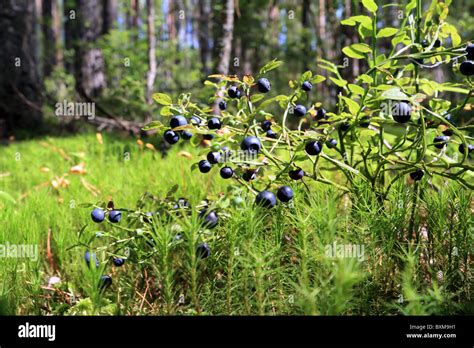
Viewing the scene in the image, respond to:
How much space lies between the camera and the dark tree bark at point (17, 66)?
6441mm

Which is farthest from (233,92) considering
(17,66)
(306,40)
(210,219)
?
(306,40)

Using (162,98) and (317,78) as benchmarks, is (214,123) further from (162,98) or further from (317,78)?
(317,78)

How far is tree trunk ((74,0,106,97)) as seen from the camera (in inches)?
339

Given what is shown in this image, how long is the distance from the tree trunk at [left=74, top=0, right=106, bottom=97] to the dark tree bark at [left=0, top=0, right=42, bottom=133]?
67.5 inches

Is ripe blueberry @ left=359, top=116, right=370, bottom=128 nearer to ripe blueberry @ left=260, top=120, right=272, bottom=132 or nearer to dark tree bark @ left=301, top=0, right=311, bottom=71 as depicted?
ripe blueberry @ left=260, top=120, right=272, bottom=132

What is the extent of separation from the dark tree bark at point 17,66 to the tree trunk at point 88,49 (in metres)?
1.72

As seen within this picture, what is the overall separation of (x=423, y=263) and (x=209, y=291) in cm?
65

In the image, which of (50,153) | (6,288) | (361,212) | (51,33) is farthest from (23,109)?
(51,33)

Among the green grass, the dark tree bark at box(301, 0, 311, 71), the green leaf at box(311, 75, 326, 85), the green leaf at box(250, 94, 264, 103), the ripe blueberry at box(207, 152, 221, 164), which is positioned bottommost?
the green grass

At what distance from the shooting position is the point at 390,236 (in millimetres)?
1218

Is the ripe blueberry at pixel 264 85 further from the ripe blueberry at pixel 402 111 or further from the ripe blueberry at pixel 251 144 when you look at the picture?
the ripe blueberry at pixel 402 111

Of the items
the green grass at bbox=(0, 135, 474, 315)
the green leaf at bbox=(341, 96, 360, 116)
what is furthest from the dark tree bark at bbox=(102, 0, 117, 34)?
the green leaf at bbox=(341, 96, 360, 116)

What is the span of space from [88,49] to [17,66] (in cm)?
220

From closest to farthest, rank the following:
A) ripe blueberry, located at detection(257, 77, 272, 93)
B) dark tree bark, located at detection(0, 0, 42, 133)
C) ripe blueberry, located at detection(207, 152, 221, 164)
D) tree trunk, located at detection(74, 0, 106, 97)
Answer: ripe blueberry, located at detection(207, 152, 221, 164)
ripe blueberry, located at detection(257, 77, 272, 93)
dark tree bark, located at detection(0, 0, 42, 133)
tree trunk, located at detection(74, 0, 106, 97)
